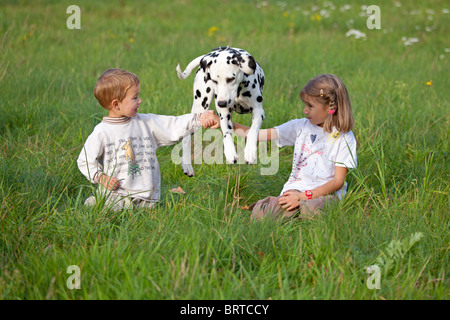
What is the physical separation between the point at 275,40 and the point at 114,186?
20.1 ft

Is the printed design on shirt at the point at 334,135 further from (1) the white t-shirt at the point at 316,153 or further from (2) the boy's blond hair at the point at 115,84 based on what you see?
(2) the boy's blond hair at the point at 115,84

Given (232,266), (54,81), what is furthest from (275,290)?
(54,81)

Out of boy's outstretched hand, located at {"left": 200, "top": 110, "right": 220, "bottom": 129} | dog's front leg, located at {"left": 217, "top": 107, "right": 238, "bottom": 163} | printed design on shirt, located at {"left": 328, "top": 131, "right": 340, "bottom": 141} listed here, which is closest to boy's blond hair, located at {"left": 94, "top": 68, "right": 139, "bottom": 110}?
boy's outstretched hand, located at {"left": 200, "top": 110, "right": 220, "bottom": 129}

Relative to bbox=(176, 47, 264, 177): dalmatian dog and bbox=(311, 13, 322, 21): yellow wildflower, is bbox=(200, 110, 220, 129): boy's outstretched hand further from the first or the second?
bbox=(311, 13, 322, 21): yellow wildflower

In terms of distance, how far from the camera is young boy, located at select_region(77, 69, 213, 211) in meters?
3.45

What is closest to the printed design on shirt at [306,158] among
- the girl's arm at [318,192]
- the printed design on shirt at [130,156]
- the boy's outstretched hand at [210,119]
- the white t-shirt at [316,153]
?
the white t-shirt at [316,153]

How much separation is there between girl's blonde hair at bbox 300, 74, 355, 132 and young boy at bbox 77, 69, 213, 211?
2.83 ft

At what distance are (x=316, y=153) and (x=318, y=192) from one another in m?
0.31

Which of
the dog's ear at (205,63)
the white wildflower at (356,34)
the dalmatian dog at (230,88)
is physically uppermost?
the white wildflower at (356,34)

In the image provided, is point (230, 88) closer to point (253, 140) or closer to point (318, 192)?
point (253, 140)

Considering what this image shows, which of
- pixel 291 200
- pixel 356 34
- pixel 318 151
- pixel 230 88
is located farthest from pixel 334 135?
pixel 356 34

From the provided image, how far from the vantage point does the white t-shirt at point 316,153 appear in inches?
145

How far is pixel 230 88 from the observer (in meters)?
3.04

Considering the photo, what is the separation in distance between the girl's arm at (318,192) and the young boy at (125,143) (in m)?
0.83
